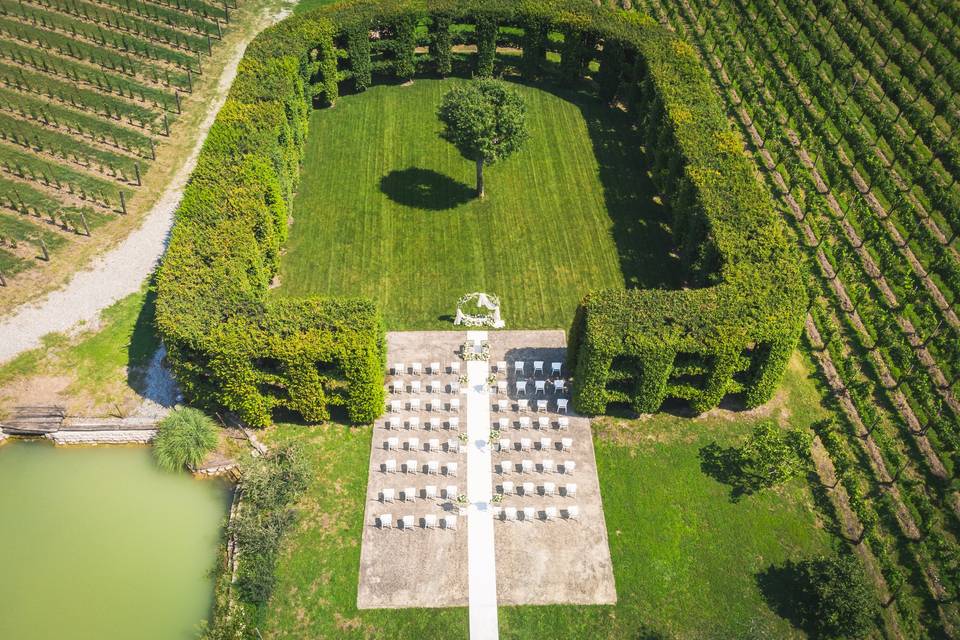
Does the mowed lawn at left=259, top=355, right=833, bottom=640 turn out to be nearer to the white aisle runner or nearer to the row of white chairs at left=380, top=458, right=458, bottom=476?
the white aisle runner

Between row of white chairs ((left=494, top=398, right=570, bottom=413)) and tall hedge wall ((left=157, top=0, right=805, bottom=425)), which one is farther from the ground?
tall hedge wall ((left=157, top=0, right=805, bottom=425))

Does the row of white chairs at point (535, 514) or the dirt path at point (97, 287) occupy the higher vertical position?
the row of white chairs at point (535, 514)

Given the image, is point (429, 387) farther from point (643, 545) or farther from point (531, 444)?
point (643, 545)

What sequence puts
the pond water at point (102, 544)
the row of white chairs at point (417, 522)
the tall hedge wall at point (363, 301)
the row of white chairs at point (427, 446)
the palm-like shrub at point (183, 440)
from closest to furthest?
1. the pond water at point (102, 544)
2. the row of white chairs at point (417, 522)
3. the tall hedge wall at point (363, 301)
4. the palm-like shrub at point (183, 440)
5. the row of white chairs at point (427, 446)

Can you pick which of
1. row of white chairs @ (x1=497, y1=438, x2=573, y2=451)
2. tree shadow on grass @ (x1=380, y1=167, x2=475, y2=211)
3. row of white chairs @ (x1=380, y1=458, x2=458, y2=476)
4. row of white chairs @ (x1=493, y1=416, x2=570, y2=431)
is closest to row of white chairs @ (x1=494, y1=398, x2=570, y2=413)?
row of white chairs @ (x1=493, y1=416, x2=570, y2=431)

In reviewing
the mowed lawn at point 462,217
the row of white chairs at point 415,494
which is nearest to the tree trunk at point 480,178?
the mowed lawn at point 462,217

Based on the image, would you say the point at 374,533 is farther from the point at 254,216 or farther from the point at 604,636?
the point at 254,216

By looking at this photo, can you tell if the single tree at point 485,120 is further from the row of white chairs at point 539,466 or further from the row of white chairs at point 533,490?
the row of white chairs at point 533,490

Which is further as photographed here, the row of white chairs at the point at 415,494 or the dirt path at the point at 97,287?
the dirt path at the point at 97,287
